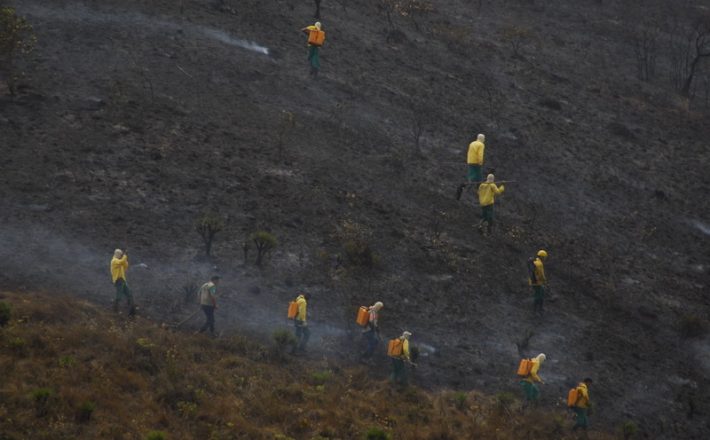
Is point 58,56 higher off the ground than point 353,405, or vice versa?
point 58,56

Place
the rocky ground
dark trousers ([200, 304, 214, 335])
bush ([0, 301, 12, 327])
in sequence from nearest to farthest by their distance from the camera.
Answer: bush ([0, 301, 12, 327])
dark trousers ([200, 304, 214, 335])
the rocky ground

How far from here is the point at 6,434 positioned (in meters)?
12.7

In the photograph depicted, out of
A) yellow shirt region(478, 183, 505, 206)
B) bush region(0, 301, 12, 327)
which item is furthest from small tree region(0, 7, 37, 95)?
yellow shirt region(478, 183, 505, 206)

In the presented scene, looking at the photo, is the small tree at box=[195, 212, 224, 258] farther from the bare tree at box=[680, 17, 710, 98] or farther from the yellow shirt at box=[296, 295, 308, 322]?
the bare tree at box=[680, 17, 710, 98]

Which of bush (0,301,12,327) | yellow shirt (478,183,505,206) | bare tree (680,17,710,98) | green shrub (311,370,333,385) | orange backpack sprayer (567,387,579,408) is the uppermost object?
bare tree (680,17,710,98)

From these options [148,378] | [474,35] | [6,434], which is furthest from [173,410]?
[474,35]

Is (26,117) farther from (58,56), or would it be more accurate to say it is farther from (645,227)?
(645,227)

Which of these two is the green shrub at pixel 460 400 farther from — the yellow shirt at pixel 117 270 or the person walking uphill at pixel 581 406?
the yellow shirt at pixel 117 270

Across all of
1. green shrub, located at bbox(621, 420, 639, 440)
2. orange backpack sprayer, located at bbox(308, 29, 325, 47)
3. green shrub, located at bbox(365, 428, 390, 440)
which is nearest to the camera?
green shrub, located at bbox(365, 428, 390, 440)

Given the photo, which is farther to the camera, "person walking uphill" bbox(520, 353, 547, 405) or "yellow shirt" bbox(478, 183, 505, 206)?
"yellow shirt" bbox(478, 183, 505, 206)

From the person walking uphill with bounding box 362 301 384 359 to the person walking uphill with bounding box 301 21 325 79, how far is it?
43.4ft

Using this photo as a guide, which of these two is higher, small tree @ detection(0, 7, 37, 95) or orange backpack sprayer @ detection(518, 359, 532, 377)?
small tree @ detection(0, 7, 37, 95)

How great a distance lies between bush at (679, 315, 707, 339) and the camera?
22688 mm

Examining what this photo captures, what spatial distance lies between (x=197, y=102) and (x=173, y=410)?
13610 mm
